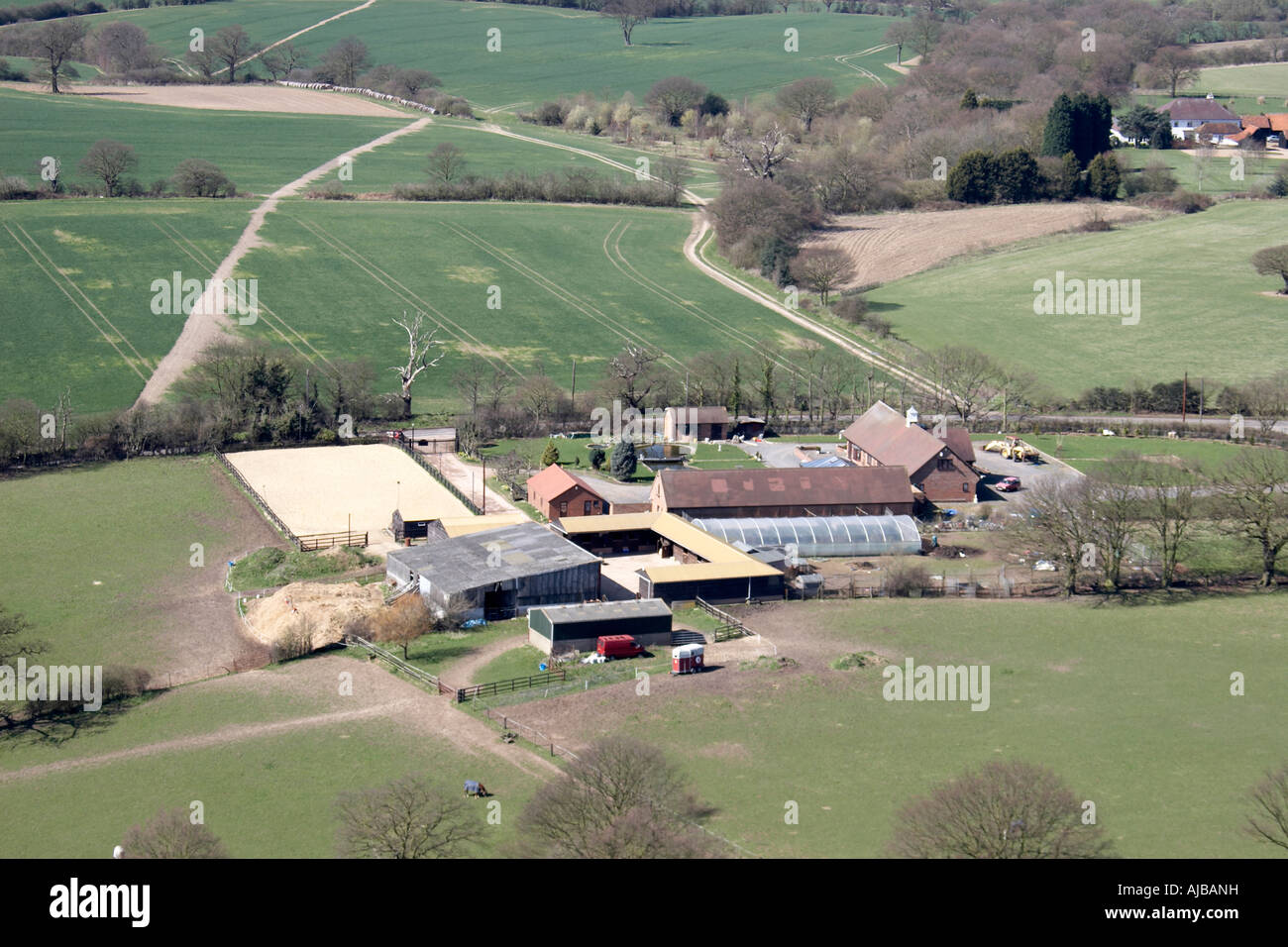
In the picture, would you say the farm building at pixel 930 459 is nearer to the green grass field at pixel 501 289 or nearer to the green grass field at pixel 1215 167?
the green grass field at pixel 501 289

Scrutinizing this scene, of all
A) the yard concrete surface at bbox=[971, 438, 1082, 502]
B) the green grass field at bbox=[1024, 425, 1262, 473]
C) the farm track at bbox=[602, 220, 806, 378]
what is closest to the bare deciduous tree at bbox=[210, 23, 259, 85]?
the farm track at bbox=[602, 220, 806, 378]

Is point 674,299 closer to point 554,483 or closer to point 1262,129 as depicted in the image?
point 554,483

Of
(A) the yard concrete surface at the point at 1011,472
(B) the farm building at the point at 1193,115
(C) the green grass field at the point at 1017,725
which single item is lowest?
(C) the green grass field at the point at 1017,725

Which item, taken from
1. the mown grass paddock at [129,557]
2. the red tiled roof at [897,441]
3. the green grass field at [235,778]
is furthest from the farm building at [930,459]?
the green grass field at [235,778]

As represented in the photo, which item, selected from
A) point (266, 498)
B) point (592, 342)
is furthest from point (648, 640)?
point (592, 342)

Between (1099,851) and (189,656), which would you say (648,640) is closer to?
(189,656)
